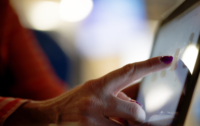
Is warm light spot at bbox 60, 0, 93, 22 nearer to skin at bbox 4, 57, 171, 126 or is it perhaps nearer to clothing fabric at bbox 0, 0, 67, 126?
clothing fabric at bbox 0, 0, 67, 126

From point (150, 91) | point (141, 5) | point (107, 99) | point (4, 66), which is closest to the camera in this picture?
point (107, 99)

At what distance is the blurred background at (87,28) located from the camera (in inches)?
35.8

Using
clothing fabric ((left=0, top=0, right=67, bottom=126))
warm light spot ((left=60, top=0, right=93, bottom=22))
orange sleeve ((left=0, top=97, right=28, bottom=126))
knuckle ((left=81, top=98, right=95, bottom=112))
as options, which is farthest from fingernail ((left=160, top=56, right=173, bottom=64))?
warm light spot ((left=60, top=0, right=93, bottom=22))

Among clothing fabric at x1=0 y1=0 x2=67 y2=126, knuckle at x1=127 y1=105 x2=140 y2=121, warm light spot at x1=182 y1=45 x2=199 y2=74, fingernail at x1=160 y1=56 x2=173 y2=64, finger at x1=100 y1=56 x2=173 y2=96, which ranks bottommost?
clothing fabric at x1=0 y1=0 x2=67 y2=126

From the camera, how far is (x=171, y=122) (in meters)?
0.26

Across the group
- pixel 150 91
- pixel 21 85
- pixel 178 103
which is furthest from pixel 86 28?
pixel 178 103

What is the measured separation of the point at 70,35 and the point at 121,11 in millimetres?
401

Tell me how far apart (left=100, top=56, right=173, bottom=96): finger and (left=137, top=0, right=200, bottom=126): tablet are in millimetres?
37

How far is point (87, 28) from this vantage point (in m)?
1.03

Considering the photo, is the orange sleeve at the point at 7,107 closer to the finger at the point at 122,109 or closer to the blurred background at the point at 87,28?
the finger at the point at 122,109

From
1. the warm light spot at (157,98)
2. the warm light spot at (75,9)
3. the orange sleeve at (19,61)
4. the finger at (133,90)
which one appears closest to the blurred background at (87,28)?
the warm light spot at (75,9)

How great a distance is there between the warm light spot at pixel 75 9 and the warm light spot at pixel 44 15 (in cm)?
6

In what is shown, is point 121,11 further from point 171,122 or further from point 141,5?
point 171,122

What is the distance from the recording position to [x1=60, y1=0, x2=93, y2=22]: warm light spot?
0.94m
